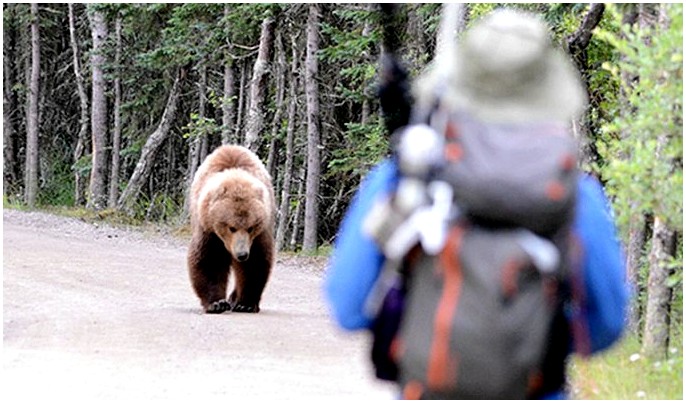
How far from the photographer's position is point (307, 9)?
75.6ft

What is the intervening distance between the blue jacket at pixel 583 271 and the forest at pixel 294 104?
400 centimetres

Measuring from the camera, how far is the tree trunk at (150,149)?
30062 mm

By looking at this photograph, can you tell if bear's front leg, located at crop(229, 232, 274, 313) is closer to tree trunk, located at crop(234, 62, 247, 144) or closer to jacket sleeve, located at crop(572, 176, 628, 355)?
jacket sleeve, located at crop(572, 176, 628, 355)

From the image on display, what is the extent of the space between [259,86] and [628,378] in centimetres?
1603

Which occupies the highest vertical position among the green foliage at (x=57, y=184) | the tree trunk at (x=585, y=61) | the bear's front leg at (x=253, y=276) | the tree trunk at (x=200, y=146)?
the tree trunk at (x=585, y=61)

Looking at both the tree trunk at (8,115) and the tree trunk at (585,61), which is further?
the tree trunk at (8,115)

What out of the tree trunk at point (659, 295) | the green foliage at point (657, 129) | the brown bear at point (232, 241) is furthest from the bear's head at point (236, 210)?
the green foliage at point (657, 129)

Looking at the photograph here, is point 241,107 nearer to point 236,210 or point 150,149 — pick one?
point 150,149

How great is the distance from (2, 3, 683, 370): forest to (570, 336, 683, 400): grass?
19.4 inches

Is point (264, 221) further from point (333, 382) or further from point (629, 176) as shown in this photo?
point (629, 176)

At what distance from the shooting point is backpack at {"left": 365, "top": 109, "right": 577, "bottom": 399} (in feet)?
9.72

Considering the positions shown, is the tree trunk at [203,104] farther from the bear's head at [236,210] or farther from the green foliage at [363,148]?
the bear's head at [236,210]

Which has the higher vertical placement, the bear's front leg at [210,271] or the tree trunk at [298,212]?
the bear's front leg at [210,271]

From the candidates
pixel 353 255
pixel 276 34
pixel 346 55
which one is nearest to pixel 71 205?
pixel 276 34
